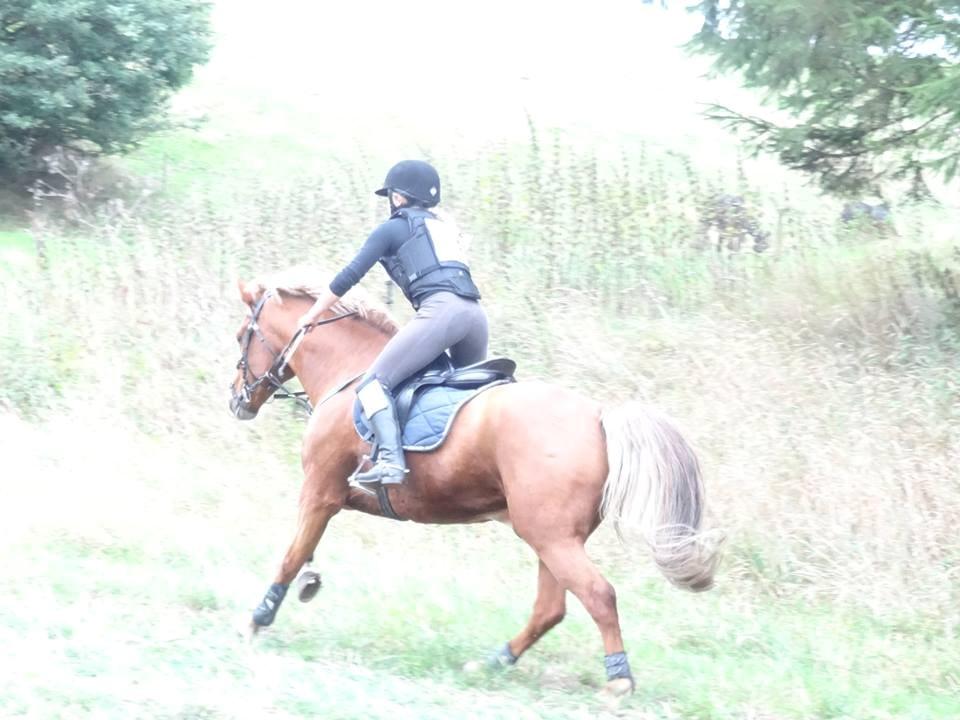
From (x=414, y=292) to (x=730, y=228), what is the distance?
27.3ft

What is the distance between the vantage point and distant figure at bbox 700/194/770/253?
14500mm

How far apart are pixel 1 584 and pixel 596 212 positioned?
348 inches

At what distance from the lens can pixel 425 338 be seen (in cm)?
691

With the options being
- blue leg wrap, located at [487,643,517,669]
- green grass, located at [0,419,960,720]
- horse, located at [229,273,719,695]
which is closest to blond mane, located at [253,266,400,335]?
horse, located at [229,273,719,695]

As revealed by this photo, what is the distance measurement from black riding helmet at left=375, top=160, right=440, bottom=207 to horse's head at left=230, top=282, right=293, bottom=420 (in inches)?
56.1

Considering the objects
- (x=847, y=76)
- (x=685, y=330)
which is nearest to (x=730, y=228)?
(x=685, y=330)

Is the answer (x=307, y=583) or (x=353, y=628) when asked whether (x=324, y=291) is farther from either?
(x=353, y=628)

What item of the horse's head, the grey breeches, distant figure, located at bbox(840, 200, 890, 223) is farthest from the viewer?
distant figure, located at bbox(840, 200, 890, 223)

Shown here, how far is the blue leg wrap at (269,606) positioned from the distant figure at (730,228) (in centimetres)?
887

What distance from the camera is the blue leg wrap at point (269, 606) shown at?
703 cm

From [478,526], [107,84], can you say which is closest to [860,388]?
[478,526]

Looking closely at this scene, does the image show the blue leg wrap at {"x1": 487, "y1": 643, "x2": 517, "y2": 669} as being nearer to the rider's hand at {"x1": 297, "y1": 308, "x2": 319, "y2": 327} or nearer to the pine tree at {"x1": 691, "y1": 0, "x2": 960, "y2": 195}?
the rider's hand at {"x1": 297, "y1": 308, "x2": 319, "y2": 327}

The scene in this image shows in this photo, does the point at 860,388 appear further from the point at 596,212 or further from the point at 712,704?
the point at 712,704

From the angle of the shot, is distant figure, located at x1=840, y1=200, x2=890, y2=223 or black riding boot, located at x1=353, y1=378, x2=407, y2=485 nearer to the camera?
black riding boot, located at x1=353, y1=378, x2=407, y2=485
